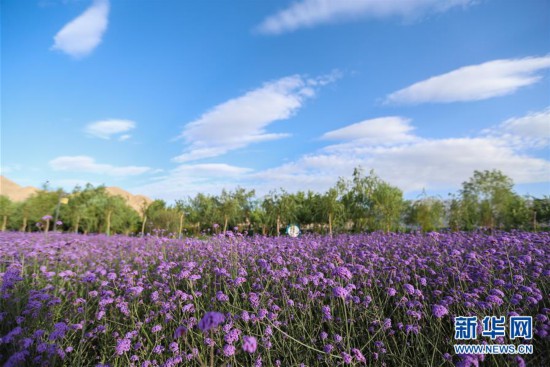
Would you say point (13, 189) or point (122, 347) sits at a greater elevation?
point (13, 189)

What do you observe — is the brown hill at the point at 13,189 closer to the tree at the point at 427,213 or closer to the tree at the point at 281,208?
the tree at the point at 281,208

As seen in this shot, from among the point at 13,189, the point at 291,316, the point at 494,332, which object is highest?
the point at 13,189

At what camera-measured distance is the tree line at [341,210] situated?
2105 cm

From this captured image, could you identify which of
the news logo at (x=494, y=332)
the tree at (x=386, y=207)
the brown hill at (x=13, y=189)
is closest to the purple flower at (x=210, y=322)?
the news logo at (x=494, y=332)

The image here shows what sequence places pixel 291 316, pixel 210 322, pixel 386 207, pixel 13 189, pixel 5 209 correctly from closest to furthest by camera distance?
pixel 210 322 → pixel 291 316 → pixel 386 207 → pixel 5 209 → pixel 13 189

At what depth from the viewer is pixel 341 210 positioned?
21812mm

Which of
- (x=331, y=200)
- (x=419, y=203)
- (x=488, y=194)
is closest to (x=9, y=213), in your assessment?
(x=331, y=200)

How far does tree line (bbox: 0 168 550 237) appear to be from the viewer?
21047mm

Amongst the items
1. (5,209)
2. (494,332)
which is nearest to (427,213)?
(494,332)

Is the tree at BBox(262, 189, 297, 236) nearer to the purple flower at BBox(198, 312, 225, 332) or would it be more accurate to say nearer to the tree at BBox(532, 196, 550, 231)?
the tree at BBox(532, 196, 550, 231)

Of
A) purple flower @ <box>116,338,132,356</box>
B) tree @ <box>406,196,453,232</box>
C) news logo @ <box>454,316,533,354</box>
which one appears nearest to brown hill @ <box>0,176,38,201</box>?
tree @ <box>406,196,453,232</box>

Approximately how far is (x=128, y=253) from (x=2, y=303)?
11.3 ft

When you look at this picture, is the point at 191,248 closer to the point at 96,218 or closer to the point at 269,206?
the point at 269,206

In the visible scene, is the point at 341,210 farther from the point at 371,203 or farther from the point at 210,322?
the point at 210,322
